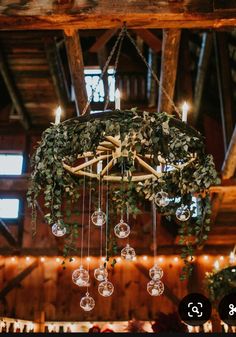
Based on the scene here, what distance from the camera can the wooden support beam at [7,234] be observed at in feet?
29.2

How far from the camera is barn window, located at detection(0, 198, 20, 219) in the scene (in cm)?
1031

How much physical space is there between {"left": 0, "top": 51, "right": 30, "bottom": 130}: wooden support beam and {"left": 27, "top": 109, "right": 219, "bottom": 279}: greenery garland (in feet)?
18.9

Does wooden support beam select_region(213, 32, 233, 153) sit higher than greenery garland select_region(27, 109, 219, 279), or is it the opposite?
wooden support beam select_region(213, 32, 233, 153)

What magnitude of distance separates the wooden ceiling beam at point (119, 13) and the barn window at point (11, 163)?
280 inches

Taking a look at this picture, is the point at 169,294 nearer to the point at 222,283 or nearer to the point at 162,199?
the point at 222,283

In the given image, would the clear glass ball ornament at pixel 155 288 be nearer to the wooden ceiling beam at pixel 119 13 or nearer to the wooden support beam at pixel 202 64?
the wooden ceiling beam at pixel 119 13

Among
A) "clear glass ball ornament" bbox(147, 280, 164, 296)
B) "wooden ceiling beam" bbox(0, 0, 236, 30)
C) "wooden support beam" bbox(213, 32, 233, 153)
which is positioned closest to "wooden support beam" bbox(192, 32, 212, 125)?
"wooden support beam" bbox(213, 32, 233, 153)

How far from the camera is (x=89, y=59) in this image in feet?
34.7

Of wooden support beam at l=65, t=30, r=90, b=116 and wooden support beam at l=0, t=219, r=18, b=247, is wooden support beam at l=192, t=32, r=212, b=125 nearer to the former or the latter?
wooden support beam at l=65, t=30, r=90, b=116

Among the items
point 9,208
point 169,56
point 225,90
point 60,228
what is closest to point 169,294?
point 9,208

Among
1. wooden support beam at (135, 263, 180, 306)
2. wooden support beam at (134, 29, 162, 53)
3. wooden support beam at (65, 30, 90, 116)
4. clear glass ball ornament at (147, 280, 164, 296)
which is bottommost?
clear glass ball ornament at (147, 280, 164, 296)

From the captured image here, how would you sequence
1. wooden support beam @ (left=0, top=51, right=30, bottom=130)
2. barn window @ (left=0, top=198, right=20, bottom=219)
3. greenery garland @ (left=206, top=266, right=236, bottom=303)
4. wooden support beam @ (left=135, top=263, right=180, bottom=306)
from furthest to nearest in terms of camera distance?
barn window @ (left=0, top=198, right=20, bottom=219) → wooden support beam @ (left=135, top=263, right=180, bottom=306) → wooden support beam @ (left=0, top=51, right=30, bottom=130) → greenery garland @ (left=206, top=266, right=236, bottom=303)

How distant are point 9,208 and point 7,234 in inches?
48.4

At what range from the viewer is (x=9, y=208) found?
10352 mm
